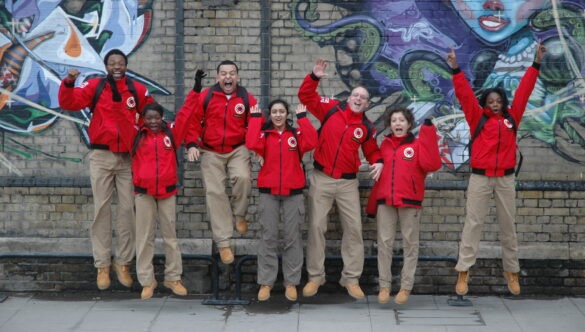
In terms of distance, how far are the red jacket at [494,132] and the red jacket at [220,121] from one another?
79.9 inches

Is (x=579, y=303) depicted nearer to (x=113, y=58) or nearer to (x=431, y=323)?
(x=431, y=323)

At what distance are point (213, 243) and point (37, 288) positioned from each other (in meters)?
1.88

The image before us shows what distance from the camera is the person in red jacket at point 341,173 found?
369 inches

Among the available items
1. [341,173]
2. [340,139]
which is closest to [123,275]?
[341,173]

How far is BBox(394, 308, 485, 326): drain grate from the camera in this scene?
8984 millimetres

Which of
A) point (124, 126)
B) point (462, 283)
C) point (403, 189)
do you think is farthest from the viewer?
point (462, 283)

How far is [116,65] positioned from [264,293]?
2.55m

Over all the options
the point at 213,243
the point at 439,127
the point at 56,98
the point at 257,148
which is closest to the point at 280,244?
the point at 213,243

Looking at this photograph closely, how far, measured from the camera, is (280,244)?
33.6ft

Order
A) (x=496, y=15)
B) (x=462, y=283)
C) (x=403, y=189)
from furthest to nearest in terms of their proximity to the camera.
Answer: (x=496, y=15) < (x=462, y=283) < (x=403, y=189)

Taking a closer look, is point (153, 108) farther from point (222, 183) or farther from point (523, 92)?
point (523, 92)

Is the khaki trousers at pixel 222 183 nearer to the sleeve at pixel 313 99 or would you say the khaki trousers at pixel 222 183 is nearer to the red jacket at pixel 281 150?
the red jacket at pixel 281 150

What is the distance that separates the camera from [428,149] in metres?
9.20

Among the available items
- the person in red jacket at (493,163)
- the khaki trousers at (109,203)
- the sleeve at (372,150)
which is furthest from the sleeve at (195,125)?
the person in red jacket at (493,163)
